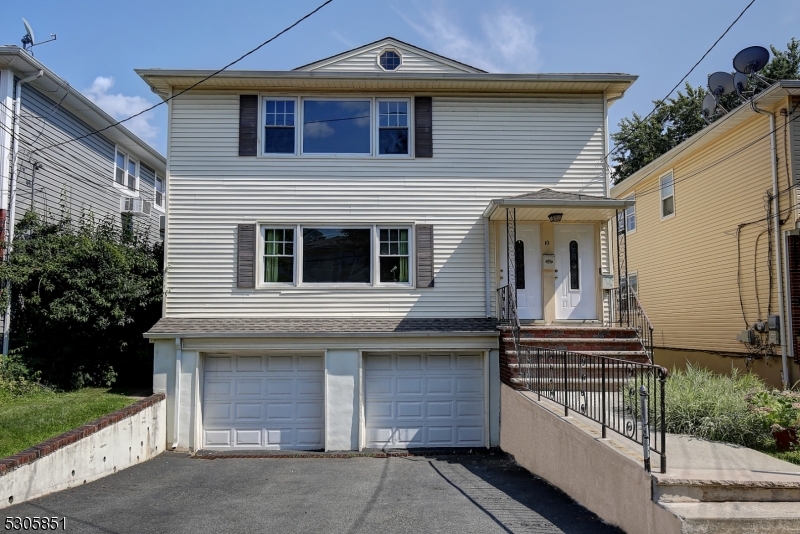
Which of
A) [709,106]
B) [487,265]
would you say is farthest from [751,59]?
[487,265]

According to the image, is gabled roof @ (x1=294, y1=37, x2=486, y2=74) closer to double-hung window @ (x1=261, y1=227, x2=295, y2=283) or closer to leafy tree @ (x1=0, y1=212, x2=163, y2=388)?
double-hung window @ (x1=261, y1=227, x2=295, y2=283)

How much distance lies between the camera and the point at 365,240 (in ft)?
38.4

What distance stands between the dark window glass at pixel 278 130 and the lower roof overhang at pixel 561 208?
4124 mm

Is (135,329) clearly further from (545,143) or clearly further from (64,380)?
(545,143)

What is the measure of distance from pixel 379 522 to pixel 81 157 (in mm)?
12487

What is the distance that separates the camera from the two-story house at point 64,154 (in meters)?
11.9

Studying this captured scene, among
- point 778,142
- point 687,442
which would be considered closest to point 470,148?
point 778,142

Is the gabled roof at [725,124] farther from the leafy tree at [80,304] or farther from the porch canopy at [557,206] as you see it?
the leafy tree at [80,304]

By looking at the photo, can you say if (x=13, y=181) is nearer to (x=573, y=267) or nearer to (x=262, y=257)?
(x=262, y=257)

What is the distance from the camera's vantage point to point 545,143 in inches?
469

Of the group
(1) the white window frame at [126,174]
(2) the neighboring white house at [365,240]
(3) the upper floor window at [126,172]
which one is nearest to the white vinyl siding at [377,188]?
(2) the neighboring white house at [365,240]

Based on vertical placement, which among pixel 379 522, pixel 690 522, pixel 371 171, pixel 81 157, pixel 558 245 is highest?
pixel 81 157

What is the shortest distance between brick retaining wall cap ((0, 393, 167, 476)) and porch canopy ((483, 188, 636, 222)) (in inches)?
275

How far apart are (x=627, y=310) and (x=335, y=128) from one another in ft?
21.8
